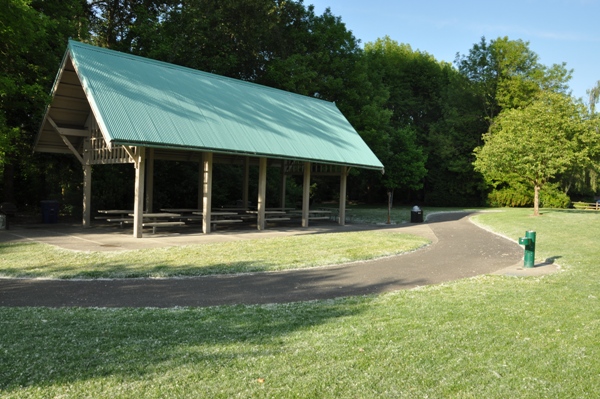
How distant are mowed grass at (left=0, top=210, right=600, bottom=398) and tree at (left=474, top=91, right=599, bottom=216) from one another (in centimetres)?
2519

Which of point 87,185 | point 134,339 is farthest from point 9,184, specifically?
point 134,339

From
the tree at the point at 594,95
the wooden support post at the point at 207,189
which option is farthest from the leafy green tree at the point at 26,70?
the tree at the point at 594,95

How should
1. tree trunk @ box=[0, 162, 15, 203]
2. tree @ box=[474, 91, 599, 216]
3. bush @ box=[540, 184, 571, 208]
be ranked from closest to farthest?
tree trunk @ box=[0, 162, 15, 203] < tree @ box=[474, 91, 599, 216] < bush @ box=[540, 184, 571, 208]

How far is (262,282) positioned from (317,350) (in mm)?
4456

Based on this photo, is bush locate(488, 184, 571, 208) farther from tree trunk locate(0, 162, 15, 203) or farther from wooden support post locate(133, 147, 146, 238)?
tree trunk locate(0, 162, 15, 203)

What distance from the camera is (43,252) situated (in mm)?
12211

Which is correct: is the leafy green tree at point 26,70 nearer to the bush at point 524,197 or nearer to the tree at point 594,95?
the bush at point 524,197

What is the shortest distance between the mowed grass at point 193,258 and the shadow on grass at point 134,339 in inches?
129

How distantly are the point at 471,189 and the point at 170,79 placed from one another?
40.3 meters

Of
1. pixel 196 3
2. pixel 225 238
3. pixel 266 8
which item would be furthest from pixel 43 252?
pixel 266 8

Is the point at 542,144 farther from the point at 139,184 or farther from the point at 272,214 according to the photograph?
the point at 139,184

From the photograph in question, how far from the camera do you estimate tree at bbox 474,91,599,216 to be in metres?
30.3

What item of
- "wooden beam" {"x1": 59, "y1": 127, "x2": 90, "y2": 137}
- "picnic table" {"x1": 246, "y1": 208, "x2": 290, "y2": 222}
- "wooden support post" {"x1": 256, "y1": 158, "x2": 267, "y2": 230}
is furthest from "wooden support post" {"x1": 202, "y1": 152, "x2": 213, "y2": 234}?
"wooden beam" {"x1": 59, "y1": 127, "x2": 90, "y2": 137}

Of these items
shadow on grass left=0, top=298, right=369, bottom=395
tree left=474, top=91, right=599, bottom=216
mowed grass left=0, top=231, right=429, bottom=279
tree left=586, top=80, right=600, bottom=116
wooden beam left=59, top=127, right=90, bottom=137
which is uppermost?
tree left=586, top=80, right=600, bottom=116
